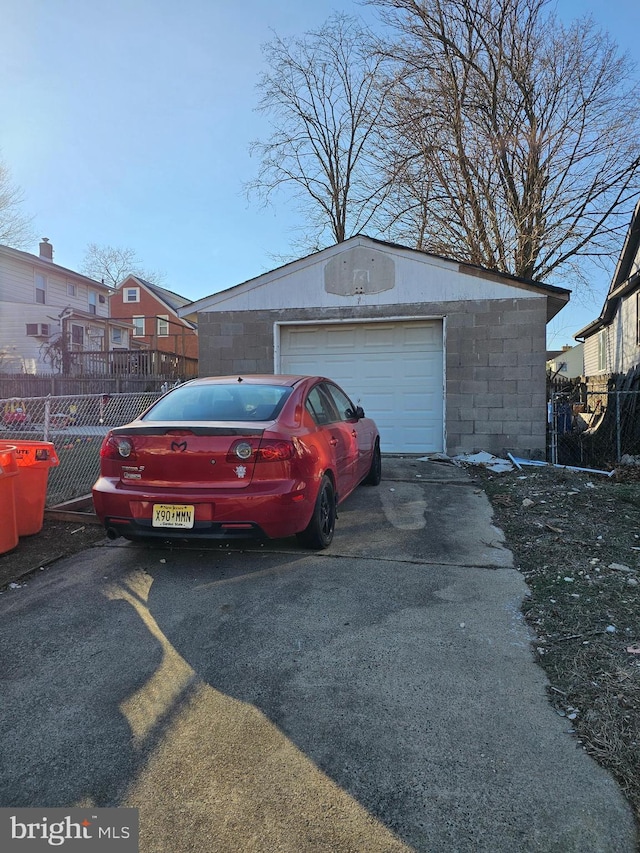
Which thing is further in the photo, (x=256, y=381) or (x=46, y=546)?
(x=256, y=381)

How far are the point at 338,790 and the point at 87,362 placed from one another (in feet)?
66.9

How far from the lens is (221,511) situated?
3.79 m

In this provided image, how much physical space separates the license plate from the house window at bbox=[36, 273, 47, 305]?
25688 mm

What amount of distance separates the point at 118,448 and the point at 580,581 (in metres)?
3.51

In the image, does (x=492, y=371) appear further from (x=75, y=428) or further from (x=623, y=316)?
(x=623, y=316)

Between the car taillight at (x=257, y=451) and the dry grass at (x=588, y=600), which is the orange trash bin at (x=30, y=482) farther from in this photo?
the dry grass at (x=588, y=600)

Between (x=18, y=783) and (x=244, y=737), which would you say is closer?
(x=18, y=783)

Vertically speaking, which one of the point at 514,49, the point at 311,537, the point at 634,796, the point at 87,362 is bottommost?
the point at 634,796

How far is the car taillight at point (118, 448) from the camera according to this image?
4.05 metres

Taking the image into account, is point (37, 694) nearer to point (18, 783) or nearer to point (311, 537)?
point (18, 783)

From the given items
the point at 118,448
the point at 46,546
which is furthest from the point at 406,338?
the point at 46,546

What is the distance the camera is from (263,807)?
181 centimetres

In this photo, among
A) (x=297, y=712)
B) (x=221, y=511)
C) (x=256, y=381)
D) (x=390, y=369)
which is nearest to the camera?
(x=297, y=712)

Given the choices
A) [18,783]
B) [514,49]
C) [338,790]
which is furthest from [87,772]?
[514,49]
